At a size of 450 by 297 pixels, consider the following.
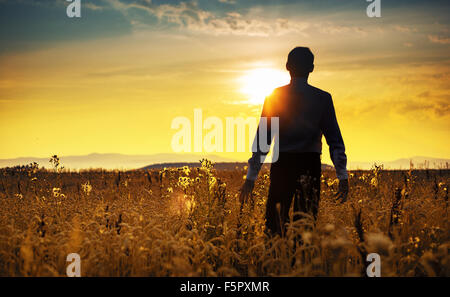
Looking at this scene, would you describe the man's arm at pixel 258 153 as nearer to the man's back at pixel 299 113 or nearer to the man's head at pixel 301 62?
the man's back at pixel 299 113

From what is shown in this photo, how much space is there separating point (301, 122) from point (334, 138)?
1.66 ft

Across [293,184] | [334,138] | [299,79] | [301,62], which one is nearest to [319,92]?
[299,79]

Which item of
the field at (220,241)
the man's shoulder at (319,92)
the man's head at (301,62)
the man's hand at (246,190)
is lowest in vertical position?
the field at (220,241)

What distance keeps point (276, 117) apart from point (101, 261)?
2.46 m

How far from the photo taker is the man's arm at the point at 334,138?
445cm

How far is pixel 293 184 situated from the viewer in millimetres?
4359

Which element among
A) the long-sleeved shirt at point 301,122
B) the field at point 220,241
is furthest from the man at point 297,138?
the field at point 220,241

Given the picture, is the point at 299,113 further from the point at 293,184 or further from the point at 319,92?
the point at 293,184

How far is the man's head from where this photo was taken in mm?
4332

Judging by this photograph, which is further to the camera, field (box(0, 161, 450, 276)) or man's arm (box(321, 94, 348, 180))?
man's arm (box(321, 94, 348, 180))

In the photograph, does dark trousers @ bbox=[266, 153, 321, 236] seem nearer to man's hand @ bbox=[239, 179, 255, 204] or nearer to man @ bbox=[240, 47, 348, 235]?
man @ bbox=[240, 47, 348, 235]

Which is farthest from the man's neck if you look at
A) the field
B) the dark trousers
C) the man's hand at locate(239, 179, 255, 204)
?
the field

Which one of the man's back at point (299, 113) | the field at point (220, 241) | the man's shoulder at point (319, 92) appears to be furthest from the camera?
the man's shoulder at point (319, 92)

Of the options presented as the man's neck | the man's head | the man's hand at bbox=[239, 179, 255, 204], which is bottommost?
the man's hand at bbox=[239, 179, 255, 204]
